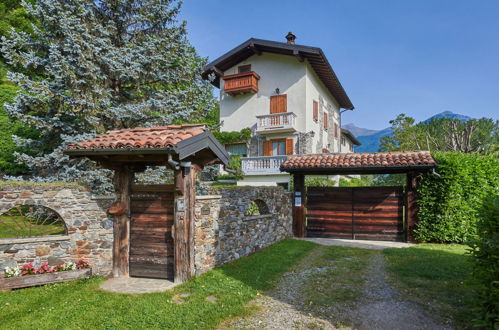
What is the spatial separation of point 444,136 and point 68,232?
22.7 m

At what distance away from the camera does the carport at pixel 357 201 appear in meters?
10.4

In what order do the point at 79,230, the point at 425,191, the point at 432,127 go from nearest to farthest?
the point at 79,230 → the point at 425,191 → the point at 432,127

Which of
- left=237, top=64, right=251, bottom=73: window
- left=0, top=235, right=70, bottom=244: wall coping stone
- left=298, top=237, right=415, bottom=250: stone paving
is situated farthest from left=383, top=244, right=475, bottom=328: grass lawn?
left=237, top=64, right=251, bottom=73: window

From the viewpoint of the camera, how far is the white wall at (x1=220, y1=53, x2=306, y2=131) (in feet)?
64.2

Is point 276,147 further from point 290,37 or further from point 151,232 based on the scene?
point 151,232

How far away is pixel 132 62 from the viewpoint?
10422 millimetres

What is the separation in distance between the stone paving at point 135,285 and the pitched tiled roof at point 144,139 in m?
2.73

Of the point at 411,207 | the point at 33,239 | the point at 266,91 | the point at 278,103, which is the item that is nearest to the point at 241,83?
the point at 266,91

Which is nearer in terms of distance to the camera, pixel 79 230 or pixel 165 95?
pixel 79 230

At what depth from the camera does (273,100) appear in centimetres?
2034

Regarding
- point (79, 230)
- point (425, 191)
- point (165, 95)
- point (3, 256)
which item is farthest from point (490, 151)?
point (3, 256)

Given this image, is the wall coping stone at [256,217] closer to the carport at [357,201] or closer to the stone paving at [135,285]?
the carport at [357,201]

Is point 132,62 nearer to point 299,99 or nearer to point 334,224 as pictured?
point 334,224

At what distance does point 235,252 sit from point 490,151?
1805cm
